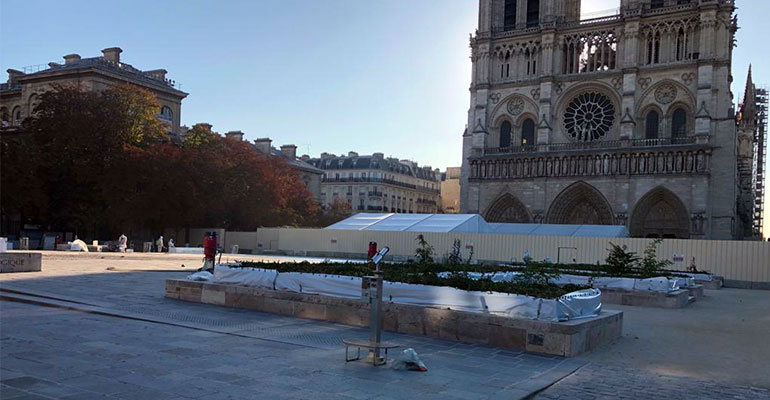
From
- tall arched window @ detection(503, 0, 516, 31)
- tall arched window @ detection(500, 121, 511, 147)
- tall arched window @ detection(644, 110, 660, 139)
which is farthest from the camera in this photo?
tall arched window @ detection(503, 0, 516, 31)

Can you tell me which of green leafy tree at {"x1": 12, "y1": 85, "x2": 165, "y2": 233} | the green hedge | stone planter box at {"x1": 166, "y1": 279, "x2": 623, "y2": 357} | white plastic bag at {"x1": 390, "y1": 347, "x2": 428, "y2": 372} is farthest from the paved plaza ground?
green leafy tree at {"x1": 12, "y1": 85, "x2": 165, "y2": 233}

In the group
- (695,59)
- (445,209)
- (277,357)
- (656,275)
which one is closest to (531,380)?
(277,357)

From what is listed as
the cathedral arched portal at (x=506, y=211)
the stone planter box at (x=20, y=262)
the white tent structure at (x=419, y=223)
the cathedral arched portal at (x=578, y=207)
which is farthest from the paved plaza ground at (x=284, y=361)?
the cathedral arched portal at (x=506, y=211)

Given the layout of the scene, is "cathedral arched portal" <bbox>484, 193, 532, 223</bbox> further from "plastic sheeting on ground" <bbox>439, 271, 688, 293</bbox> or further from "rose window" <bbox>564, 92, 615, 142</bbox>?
"plastic sheeting on ground" <bbox>439, 271, 688, 293</bbox>

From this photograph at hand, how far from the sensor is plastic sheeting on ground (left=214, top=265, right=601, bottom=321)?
969cm

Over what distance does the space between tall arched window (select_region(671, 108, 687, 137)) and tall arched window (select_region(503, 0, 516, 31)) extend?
A: 53.3 ft

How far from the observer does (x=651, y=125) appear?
50812 millimetres

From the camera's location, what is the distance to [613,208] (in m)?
49.3

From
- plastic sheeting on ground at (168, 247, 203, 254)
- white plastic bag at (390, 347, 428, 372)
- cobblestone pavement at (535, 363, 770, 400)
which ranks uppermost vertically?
white plastic bag at (390, 347, 428, 372)

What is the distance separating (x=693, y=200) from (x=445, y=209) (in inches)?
1997

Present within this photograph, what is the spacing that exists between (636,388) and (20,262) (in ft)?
59.1

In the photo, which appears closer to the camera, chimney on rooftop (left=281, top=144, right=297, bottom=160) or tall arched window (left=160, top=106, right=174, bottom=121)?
tall arched window (left=160, top=106, right=174, bottom=121)

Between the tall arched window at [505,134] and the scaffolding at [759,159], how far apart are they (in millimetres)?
32889

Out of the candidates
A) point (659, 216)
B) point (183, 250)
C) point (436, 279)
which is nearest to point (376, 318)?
point (436, 279)
